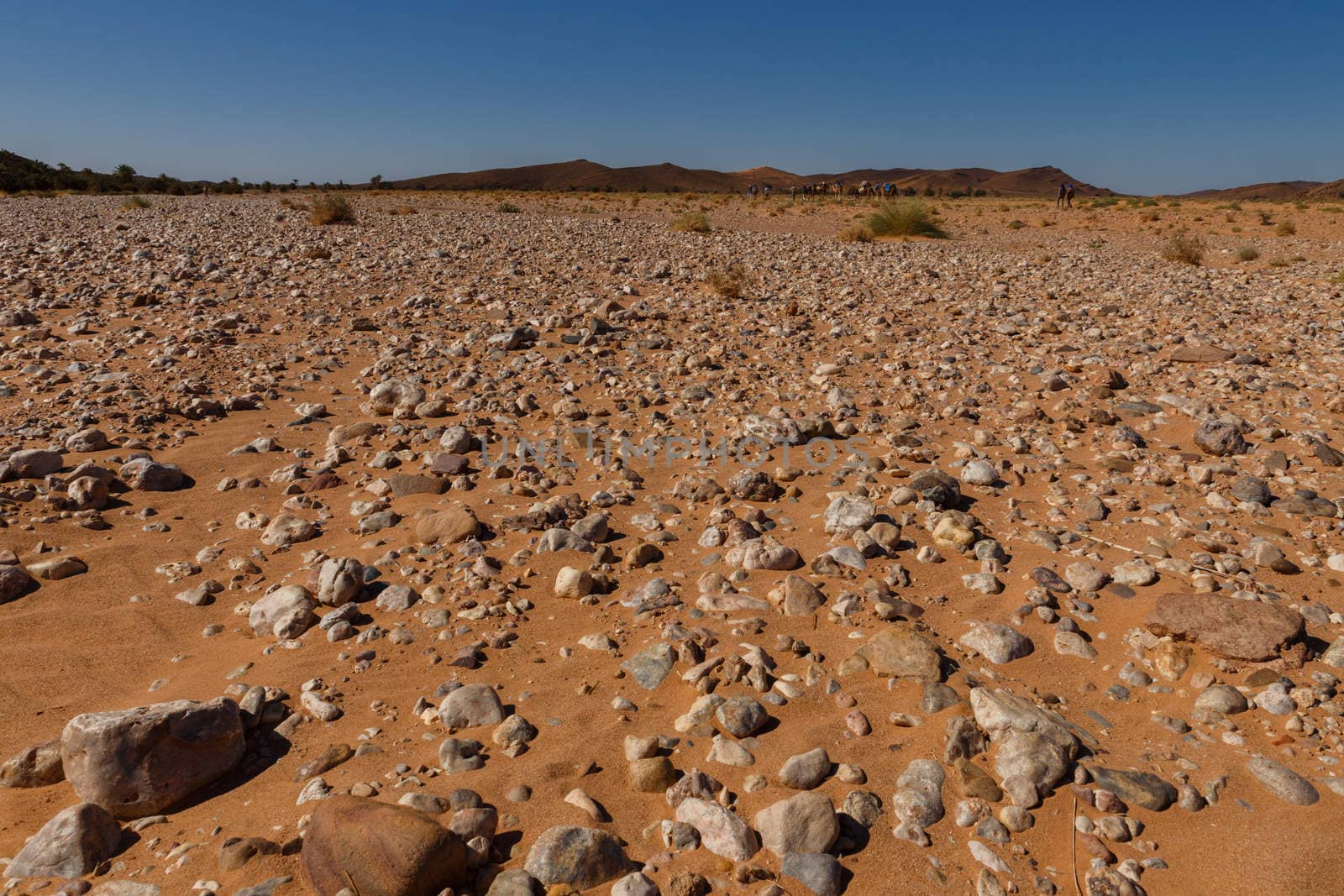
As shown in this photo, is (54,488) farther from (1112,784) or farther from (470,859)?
(1112,784)

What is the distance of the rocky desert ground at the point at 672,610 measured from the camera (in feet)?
6.23

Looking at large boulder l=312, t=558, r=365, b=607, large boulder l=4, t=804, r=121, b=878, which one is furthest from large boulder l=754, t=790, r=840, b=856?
large boulder l=312, t=558, r=365, b=607

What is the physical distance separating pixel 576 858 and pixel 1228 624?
7.51 feet

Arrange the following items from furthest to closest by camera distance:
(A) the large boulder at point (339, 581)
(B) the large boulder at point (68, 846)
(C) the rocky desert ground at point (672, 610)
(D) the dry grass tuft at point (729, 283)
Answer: (D) the dry grass tuft at point (729, 283) → (A) the large boulder at point (339, 581) → (C) the rocky desert ground at point (672, 610) → (B) the large boulder at point (68, 846)

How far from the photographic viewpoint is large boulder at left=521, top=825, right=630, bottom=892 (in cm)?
179

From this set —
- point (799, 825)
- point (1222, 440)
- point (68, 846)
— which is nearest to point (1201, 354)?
point (1222, 440)

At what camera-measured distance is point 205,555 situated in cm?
343

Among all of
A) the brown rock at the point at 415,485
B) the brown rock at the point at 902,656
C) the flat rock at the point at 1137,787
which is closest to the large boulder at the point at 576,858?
the brown rock at the point at 902,656

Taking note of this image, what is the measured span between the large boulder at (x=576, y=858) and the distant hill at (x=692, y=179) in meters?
65.6

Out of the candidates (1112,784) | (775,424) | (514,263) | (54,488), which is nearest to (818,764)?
(1112,784)

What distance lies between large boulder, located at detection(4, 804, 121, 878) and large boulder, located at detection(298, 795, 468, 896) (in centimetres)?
51

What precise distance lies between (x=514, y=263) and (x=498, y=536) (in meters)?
7.48

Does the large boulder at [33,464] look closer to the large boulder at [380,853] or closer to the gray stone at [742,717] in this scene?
the large boulder at [380,853]

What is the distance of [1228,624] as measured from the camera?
8.38ft
